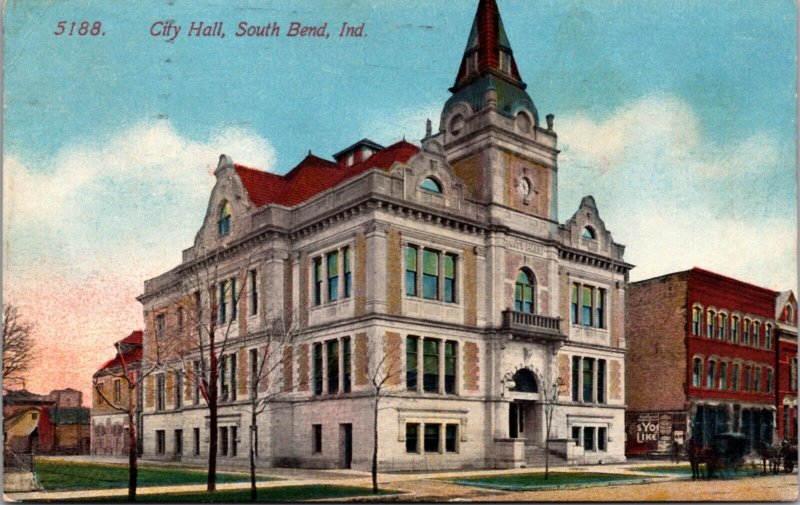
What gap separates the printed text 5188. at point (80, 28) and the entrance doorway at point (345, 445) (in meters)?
15.1

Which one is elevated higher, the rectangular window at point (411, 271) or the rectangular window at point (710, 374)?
the rectangular window at point (411, 271)

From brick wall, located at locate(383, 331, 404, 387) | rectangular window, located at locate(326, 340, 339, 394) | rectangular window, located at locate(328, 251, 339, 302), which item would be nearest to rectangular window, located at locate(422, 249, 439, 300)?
brick wall, located at locate(383, 331, 404, 387)

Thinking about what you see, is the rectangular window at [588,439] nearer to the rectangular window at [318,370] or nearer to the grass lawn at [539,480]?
the grass lawn at [539,480]

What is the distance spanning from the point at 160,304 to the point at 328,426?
733 centimetres

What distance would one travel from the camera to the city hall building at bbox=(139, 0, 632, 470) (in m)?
28.8

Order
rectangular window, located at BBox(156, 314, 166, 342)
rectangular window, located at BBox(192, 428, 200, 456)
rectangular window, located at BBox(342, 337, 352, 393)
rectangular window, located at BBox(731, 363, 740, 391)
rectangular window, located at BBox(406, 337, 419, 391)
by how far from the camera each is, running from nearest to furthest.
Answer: rectangular window, located at BBox(156, 314, 166, 342), rectangular window, located at BBox(406, 337, 419, 391), rectangular window, located at BBox(342, 337, 352, 393), rectangular window, located at BBox(192, 428, 200, 456), rectangular window, located at BBox(731, 363, 740, 391)

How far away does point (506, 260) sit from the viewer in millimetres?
32562

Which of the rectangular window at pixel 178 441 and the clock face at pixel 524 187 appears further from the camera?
the rectangular window at pixel 178 441

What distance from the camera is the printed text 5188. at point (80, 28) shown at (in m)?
20.5

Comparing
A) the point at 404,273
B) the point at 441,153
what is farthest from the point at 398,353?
the point at 441,153

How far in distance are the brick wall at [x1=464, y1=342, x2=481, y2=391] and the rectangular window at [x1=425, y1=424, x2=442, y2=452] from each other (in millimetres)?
2219

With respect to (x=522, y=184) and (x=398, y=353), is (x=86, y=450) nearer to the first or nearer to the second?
(x=398, y=353)

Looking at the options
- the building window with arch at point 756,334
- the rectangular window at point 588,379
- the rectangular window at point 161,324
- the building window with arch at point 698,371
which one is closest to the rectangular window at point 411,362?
the rectangular window at point 161,324

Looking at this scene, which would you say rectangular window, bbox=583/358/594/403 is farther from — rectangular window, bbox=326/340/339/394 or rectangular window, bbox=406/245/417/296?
rectangular window, bbox=326/340/339/394
